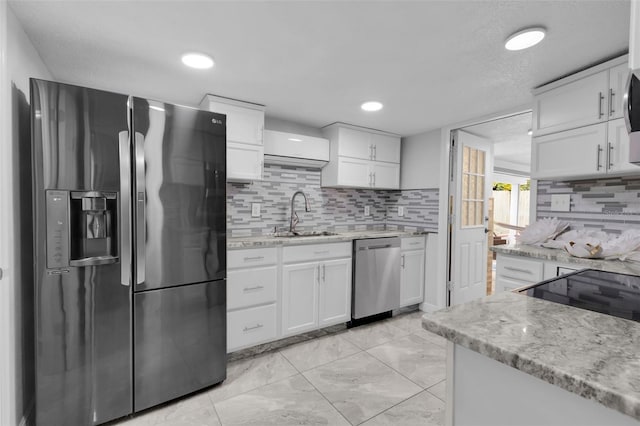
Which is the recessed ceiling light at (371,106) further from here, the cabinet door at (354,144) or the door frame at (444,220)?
the door frame at (444,220)

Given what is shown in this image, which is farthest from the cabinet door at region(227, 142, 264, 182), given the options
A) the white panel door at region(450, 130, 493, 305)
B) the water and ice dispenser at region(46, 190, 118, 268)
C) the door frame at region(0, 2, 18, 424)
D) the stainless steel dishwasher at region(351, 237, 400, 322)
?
the white panel door at region(450, 130, 493, 305)

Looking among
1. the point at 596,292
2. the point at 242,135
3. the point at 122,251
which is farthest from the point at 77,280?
the point at 596,292

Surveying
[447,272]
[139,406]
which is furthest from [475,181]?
[139,406]

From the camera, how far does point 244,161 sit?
2555 mm

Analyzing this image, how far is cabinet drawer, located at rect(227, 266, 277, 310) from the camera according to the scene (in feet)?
7.40

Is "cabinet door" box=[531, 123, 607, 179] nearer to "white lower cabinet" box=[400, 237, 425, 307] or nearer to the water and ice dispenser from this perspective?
"white lower cabinet" box=[400, 237, 425, 307]

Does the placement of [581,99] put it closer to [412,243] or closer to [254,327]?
[412,243]

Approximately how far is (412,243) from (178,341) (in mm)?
2483

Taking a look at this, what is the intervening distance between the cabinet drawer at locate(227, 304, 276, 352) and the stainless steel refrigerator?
292 millimetres

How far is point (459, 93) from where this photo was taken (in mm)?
2340

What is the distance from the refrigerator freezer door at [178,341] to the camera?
1688 millimetres

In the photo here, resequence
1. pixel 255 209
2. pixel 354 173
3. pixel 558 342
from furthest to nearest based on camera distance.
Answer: pixel 354 173, pixel 255 209, pixel 558 342

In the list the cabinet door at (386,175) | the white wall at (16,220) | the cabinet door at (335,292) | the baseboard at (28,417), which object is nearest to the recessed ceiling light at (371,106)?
the cabinet door at (386,175)

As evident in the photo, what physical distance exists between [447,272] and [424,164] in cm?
125
